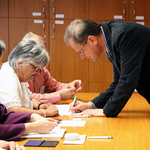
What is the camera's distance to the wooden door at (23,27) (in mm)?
5074

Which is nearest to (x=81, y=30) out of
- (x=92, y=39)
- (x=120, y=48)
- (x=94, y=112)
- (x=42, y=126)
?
(x=92, y=39)

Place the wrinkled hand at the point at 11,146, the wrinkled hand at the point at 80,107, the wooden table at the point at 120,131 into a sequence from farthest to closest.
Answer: the wrinkled hand at the point at 80,107 < the wooden table at the point at 120,131 < the wrinkled hand at the point at 11,146

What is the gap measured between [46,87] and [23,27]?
2.42m

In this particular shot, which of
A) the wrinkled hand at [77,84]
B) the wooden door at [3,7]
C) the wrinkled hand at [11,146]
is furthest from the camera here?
the wooden door at [3,7]

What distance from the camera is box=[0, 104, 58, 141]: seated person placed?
1317mm

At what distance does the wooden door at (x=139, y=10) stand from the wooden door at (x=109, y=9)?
5.1 inches

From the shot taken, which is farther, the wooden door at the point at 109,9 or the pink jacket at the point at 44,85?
the wooden door at the point at 109,9

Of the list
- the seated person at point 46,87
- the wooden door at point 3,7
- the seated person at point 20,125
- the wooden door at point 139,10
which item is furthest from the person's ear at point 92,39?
the wooden door at point 3,7

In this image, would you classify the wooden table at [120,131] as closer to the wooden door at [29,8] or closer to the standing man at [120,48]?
the standing man at [120,48]

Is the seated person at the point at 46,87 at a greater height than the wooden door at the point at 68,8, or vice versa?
the wooden door at the point at 68,8

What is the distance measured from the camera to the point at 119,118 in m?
1.84

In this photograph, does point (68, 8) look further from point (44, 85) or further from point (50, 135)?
point (50, 135)

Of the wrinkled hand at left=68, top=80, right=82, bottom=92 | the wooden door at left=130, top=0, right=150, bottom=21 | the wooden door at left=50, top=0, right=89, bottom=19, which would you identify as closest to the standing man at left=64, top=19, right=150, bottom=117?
the wrinkled hand at left=68, top=80, right=82, bottom=92

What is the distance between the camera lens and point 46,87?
3094mm
